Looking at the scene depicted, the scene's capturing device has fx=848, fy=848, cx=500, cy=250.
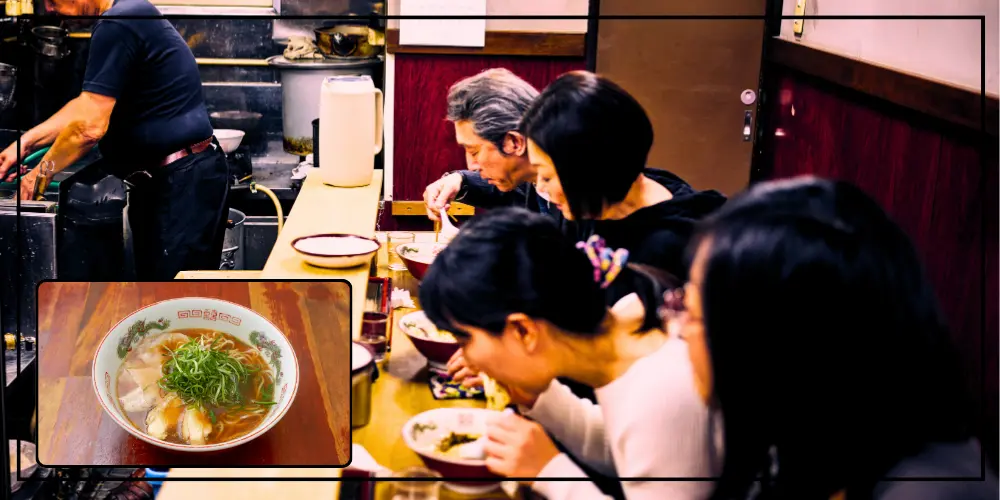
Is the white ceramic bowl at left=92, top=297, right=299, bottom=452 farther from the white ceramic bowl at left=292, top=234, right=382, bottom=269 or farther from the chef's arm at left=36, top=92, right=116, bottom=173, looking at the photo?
the chef's arm at left=36, top=92, right=116, bottom=173

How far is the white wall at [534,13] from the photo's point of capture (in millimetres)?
1497

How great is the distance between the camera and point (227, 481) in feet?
4.99

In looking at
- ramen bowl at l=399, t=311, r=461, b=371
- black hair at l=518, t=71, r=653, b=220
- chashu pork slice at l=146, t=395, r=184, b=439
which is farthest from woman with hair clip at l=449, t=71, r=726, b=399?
chashu pork slice at l=146, t=395, r=184, b=439

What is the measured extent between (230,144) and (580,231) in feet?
2.10

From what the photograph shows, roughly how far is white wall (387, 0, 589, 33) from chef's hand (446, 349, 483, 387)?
587 millimetres

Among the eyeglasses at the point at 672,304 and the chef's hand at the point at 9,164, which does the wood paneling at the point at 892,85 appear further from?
the chef's hand at the point at 9,164

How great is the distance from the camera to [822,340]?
1348mm

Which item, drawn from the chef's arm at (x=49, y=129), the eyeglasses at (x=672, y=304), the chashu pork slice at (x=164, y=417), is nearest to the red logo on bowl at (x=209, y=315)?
the chashu pork slice at (x=164, y=417)

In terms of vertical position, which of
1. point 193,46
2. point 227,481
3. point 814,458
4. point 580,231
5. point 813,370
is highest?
point 193,46

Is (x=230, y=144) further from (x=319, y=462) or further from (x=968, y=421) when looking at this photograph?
(x=968, y=421)

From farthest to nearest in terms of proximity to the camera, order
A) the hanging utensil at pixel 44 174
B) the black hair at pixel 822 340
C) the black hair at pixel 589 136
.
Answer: the hanging utensil at pixel 44 174, the black hair at pixel 589 136, the black hair at pixel 822 340

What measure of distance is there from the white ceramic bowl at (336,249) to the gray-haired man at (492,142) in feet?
0.60

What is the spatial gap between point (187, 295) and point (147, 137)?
0.29 meters

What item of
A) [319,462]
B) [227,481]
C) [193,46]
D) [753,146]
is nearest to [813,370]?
[753,146]
